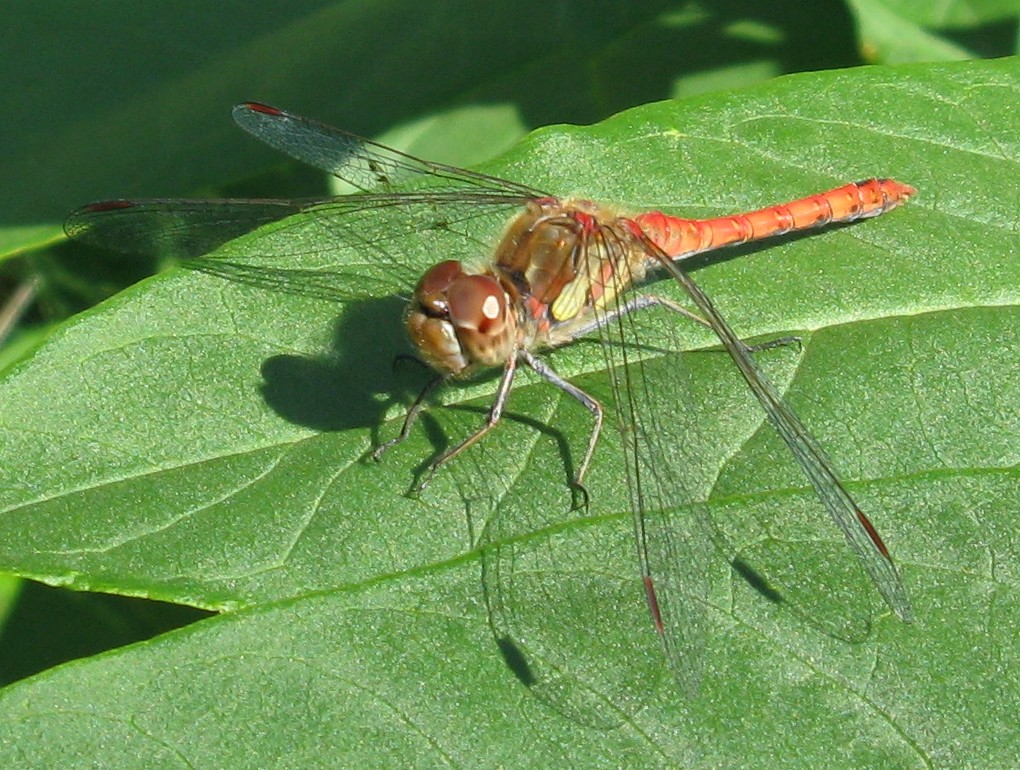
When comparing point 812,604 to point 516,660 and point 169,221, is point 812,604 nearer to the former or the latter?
point 516,660

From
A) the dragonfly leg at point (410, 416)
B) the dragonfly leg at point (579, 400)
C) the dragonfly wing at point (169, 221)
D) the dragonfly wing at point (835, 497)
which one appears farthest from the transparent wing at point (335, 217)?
the dragonfly wing at point (835, 497)

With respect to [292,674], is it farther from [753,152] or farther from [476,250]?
[753,152]

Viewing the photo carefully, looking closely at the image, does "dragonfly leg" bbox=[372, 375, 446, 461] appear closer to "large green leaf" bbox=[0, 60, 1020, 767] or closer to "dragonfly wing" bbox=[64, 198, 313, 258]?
"large green leaf" bbox=[0, 60, 1020, 767]

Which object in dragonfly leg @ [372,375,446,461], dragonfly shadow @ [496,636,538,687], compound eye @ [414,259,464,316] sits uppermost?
compound eye @ [414,259,464,316]

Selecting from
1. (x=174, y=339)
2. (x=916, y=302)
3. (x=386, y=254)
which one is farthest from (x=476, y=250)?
(x=916, y=302)

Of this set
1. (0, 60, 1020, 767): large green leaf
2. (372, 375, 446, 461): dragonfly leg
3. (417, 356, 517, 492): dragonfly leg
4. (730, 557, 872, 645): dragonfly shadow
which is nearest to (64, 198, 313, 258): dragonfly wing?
(0, 60, 1020, 767): large green leaf

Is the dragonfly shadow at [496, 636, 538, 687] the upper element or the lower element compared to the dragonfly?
lower

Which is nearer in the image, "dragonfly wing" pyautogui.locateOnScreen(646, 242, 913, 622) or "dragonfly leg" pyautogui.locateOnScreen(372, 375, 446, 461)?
"dragonfly wing" pyautogui.locateOnScreen(646, 242, 913, 622)

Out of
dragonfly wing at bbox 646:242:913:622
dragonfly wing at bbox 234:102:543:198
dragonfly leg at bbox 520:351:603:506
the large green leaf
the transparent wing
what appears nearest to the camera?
the large green leaf
